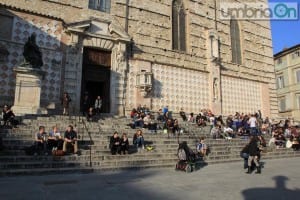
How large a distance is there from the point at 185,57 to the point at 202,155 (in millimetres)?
9851

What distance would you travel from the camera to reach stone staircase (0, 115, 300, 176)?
8141mm

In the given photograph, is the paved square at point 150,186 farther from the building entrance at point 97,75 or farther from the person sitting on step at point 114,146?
the building entrance at point 97,75

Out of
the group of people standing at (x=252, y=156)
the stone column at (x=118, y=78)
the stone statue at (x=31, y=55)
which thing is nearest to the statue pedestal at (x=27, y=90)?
the stone statue at (x=31, y=55)

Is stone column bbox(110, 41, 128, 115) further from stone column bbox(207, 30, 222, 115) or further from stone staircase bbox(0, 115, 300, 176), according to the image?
stone column bbox(207, 30, 222, 115)

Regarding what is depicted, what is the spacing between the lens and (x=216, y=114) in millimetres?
19844

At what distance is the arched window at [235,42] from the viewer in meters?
22.7

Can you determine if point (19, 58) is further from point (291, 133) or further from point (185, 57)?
point (291, 133)

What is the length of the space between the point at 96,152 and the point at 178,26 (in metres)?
13.5

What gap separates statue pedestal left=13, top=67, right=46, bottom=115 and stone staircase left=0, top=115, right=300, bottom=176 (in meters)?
0.81

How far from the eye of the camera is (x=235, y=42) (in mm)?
23078

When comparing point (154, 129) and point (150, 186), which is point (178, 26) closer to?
point (154, 129)

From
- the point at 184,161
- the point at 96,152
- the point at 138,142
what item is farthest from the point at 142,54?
the point at 184,161

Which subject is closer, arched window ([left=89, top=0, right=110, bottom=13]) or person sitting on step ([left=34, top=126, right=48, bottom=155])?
person sitting on step ([left=34, top=126, right=48, bottom=155])

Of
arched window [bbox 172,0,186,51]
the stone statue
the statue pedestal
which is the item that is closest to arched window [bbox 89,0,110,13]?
arched window [bbox 172,0,186,51]
